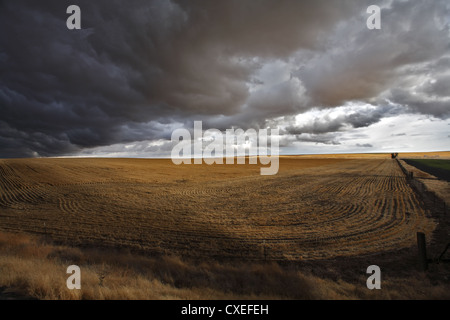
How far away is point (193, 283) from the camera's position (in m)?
7.29

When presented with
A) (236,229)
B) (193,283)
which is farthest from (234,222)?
(193,283)

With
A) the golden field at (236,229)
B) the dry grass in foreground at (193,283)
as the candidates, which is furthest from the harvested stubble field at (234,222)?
the dry grass in foreground at (193,283)

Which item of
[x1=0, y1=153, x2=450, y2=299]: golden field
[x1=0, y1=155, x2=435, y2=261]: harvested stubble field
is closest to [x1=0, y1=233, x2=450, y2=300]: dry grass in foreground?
[x1=0, y1=153, x2=450, y2=299]: golden field

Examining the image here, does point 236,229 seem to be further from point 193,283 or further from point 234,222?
point 193,283

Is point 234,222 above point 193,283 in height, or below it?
below

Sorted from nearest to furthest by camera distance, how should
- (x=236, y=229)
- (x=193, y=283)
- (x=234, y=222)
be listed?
(x=193, y=283), (x=236, y=229), (x=234, y=222)

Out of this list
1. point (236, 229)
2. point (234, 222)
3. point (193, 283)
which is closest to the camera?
point (193, 283)

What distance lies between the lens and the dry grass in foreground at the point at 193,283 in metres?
5.61

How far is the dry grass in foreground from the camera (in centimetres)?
561

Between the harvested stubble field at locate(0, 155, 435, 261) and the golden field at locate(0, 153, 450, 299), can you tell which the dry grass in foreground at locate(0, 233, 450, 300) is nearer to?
the golden field at locate(0, 153, 450, 299)

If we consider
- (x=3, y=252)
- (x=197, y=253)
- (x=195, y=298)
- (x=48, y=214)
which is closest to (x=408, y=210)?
(x=197, y=253)

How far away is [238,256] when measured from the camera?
10414 millimetres
